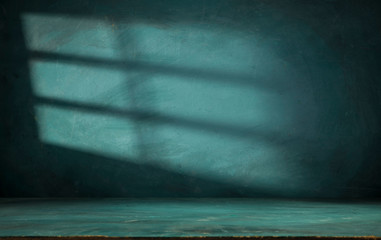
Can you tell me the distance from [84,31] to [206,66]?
1217mm

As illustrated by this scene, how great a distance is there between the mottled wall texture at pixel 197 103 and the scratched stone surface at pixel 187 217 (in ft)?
1.07

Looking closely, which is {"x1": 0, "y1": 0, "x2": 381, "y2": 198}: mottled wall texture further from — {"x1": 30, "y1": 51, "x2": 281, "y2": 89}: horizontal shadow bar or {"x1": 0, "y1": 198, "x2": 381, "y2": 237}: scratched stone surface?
{"x1": 0, "y1": 198, "x2": 381, "y2": 237}: scratched stone surface

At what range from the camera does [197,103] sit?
12.8ft

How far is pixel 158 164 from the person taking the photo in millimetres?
3900

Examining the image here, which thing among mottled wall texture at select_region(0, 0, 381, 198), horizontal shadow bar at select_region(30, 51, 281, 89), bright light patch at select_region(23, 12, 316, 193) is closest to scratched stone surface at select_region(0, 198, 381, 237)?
mottled wall texture at select_region(0, 0, 381, 198)

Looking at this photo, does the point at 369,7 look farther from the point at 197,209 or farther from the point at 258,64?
the point at 197,209

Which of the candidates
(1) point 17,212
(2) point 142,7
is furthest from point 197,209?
(2) point 142,7

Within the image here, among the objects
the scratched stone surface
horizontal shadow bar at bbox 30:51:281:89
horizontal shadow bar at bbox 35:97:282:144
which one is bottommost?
the scratched stone surface

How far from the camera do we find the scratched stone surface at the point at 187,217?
2109mm

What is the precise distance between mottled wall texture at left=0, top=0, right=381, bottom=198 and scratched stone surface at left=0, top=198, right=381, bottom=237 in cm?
33

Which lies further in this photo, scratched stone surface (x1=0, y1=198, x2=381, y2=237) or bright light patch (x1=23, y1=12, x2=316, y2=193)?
bright light patch (x1=23, y1=12, x2=316, y2=193)

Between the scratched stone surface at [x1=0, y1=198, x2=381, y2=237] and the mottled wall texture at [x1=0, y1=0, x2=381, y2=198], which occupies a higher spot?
the mottled wall texture at [x1=0, y1=0, x2=381, y2=198]

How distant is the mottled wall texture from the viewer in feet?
12.8

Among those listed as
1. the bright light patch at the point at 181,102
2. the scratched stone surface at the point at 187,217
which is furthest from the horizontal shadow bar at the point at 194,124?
the scratched stone surface at the point at 187,217
